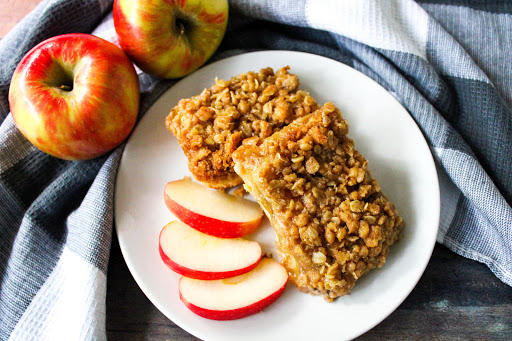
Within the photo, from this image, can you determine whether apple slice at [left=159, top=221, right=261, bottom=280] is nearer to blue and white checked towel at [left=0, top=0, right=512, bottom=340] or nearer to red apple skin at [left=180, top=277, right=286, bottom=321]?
red apple skin at [left=180, top=277, right=286, bottom=321]

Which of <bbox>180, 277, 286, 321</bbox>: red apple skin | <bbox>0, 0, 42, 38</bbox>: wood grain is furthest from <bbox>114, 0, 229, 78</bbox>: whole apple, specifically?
<bbox>180, 277, 286, 321</bbox>: red apple skin

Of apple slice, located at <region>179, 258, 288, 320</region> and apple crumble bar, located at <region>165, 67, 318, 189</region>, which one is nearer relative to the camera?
apple slice, located at <region>179, 258, 288, 320</region>

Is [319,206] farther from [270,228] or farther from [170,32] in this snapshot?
[170,32]

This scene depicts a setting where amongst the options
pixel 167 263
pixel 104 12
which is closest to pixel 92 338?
pixel 167 263

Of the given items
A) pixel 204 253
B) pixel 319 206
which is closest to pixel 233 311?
pixel 204 253

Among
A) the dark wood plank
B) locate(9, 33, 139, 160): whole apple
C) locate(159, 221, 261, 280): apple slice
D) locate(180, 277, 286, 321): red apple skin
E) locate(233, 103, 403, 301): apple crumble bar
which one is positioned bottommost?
the dark wood plank

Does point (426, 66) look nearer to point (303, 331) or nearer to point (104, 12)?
point (303, 331)
